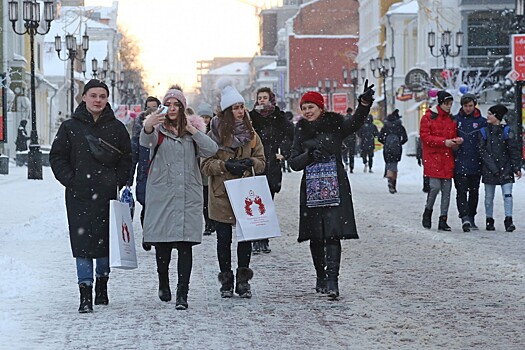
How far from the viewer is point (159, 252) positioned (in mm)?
8117

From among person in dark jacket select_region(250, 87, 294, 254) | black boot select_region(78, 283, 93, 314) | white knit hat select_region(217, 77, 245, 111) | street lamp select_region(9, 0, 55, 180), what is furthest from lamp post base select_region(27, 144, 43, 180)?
black boot select_region(78, 283, 93, 314)

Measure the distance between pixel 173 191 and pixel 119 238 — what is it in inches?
20.2

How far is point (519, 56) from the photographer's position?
2327cm

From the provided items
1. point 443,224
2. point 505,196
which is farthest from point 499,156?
point 443,224

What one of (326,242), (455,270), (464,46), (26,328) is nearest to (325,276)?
(326,242)

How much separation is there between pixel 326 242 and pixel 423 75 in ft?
135

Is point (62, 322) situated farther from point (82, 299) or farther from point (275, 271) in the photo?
point (275, 271)

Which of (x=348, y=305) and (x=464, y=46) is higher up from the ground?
(x=464, y=46)

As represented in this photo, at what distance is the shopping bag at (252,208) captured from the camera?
8430 mm

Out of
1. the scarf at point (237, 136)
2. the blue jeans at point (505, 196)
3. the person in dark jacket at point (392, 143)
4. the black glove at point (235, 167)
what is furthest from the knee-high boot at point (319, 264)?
the person in dark jacket at point (392, 143)

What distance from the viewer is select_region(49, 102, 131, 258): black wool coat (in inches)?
308

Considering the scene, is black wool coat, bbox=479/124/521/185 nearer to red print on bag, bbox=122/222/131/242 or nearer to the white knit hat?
the white knit hat

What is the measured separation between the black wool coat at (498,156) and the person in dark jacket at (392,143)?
8.76 m

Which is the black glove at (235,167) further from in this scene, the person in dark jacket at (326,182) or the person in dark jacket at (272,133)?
the person in dark jacket at (272,133)
